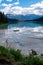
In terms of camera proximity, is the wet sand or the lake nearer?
the wet sand

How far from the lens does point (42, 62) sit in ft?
23.4

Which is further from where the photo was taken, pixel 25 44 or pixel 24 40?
pixel 24 40

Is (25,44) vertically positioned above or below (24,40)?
above

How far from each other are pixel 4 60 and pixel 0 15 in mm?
82663

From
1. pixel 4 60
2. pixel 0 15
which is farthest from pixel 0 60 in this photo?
pixel 0 15

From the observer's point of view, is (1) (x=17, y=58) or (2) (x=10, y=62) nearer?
(2) (x=10, y=62)

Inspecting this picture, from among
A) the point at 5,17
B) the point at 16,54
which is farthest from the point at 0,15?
the point at 16,54

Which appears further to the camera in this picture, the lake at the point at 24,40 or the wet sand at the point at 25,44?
the lake at the point at 24,40

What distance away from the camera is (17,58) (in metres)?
7.39

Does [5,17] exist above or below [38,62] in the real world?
below

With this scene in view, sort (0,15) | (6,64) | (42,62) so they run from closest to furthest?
(6,64) < (42,62) < (0,15)

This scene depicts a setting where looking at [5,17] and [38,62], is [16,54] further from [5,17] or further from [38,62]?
[5,17]

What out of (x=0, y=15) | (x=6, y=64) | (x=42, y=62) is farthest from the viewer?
(x=0, y=15)

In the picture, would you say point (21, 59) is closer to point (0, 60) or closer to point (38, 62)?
point (38, 62)
